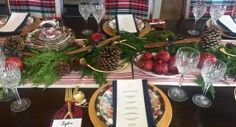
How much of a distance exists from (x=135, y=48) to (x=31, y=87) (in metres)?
0.44

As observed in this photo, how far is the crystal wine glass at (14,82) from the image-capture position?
78 centimetres

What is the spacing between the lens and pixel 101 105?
2.47 feet

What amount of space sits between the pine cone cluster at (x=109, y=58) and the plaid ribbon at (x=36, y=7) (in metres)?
0.76

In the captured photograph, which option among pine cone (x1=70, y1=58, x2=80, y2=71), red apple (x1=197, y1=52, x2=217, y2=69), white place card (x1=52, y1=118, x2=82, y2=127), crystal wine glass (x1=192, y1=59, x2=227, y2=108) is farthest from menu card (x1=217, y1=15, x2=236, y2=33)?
white place card (x1=52, y1=118, x2=82, y2=127)

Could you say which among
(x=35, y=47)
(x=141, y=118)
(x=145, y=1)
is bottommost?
(x=141, y=118)

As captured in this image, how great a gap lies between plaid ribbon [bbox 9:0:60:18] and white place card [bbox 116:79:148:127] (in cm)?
94

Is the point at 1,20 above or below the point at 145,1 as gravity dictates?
below

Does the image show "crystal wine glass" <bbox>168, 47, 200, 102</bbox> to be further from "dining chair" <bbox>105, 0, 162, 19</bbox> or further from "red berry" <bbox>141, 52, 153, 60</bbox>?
"dining chair" <bbox>105, 0, 162, 19</bbox>

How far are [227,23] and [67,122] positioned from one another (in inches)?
40.0

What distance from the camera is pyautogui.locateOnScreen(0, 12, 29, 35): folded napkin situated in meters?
1.20

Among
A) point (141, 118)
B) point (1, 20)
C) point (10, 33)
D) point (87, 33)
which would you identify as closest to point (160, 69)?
point (141, 118)

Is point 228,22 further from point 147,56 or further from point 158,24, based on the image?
point 147,56

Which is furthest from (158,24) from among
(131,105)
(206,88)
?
(131,105)

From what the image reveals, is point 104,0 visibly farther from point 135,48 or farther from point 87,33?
point 135,48
